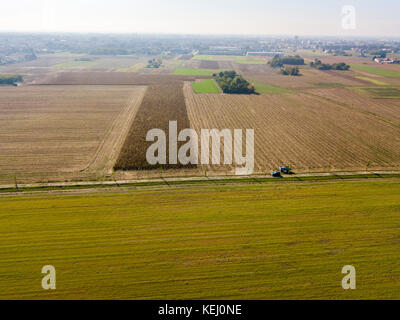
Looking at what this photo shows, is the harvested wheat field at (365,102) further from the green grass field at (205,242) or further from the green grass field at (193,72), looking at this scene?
the green grass field at (193,72)

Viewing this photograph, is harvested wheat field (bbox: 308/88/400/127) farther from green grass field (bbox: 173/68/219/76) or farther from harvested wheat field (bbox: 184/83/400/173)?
green grass field (bbox: 173/68/219/76)

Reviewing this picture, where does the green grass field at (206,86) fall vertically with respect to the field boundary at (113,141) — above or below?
above

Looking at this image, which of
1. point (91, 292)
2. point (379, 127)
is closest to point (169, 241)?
point (91, 292)

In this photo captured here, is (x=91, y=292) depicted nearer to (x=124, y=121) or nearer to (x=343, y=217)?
(x=343, y=217)

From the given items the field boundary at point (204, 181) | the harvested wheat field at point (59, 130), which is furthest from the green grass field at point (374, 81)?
the harvested wheat field at point (59, 130)

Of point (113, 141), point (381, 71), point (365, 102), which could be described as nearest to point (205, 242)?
point (113, 141)

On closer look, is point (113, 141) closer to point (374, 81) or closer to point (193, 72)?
point (193, 72)

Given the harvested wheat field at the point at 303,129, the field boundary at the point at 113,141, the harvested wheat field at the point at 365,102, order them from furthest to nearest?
the harvested wheat field at the point at 365,102 → the harvested wheat field at the point at 303,129 → the field boundary at the point at 113,141
